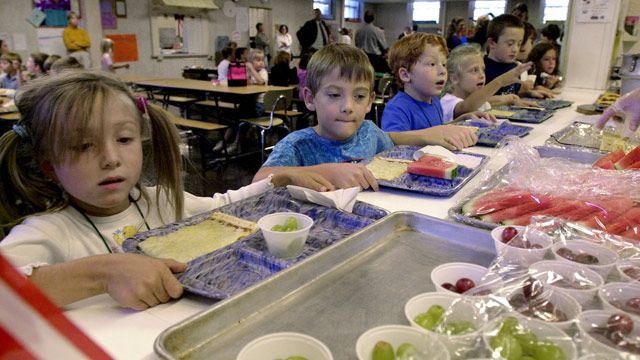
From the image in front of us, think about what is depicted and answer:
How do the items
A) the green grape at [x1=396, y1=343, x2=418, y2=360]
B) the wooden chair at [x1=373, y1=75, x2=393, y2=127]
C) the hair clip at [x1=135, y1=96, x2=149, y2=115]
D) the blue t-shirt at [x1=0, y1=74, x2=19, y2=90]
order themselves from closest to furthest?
the green grape at [x1=396, y1=343, x2=418, y2=360] → the hair clip at [x1=135, y1=96, x2=149, y2=115] → the blue t-shirt at [x1=0, y1=74, x2=19, y2=90] → the wooden chair at [x1=373, y1=75, x2=393, y2=127]

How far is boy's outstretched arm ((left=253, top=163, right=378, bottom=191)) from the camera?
57.1 inches

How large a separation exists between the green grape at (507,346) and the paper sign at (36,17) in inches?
372

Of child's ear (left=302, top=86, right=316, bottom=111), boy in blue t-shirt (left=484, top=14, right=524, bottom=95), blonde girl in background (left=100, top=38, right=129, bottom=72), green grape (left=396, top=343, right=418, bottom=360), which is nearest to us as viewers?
green grape (left=396, top=343, right=418, bottom=360)

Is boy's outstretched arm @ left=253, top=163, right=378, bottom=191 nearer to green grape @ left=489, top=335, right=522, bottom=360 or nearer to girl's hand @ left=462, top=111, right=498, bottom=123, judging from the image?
green grape @ left=489, top=335, right=522, bottom=360

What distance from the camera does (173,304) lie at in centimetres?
86

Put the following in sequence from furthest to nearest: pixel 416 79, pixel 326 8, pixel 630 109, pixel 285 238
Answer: pixel 326 8
pixel 416 79
pixel 630 109
pixel 285 238

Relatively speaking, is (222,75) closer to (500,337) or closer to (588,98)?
(588,98)

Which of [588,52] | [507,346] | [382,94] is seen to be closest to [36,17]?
[382,94]

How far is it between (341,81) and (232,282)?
1.17 m

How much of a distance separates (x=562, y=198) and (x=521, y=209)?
0.13 metres

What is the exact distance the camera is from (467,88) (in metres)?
3.20

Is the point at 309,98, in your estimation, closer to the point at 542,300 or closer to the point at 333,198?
the point at 333,198

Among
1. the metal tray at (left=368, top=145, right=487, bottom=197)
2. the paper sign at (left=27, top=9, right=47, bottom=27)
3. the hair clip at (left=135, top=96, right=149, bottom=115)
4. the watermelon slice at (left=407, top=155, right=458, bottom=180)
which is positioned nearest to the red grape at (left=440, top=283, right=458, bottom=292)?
the metal tray at (left=368, top=145, right=487, bottom=197)

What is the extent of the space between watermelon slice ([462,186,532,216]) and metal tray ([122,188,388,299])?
244mm
